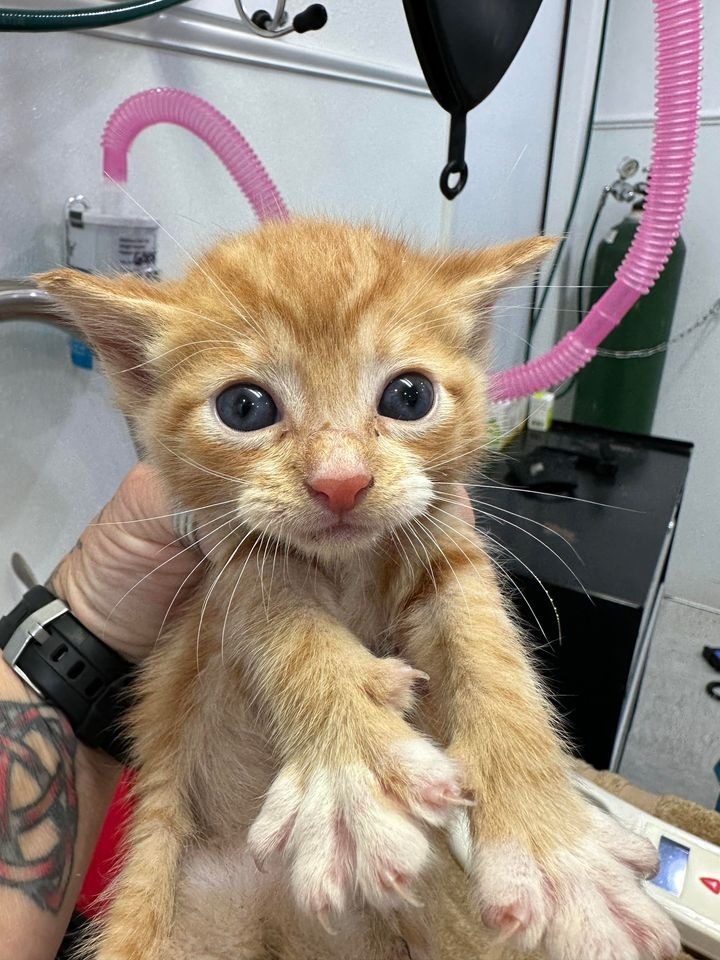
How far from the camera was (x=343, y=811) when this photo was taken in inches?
21.3

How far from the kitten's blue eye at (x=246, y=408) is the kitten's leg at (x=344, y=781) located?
8.5 inches

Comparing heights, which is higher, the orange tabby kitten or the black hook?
the black hook

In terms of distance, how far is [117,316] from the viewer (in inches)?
29.1

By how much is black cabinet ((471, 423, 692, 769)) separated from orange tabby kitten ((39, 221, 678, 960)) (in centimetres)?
35

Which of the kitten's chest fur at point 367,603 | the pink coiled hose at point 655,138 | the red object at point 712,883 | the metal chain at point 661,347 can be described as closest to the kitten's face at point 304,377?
the kitten's chest fur at point 367,603

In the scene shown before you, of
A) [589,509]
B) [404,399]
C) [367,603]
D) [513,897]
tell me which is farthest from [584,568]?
[513,897]

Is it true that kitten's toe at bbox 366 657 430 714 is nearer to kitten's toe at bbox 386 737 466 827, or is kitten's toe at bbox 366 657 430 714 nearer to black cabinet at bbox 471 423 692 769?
kitten's toe at bbox 386 737 466 827

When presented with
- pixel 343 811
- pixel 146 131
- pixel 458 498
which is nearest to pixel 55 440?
pixel 146 131

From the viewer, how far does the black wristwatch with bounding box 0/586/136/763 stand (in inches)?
38.7

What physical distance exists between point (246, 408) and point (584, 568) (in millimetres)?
1003

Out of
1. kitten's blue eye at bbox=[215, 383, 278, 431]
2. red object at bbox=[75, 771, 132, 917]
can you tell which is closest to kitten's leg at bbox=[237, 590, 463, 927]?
kitten's blue eye at bbox=[215, 383, 278, 431]

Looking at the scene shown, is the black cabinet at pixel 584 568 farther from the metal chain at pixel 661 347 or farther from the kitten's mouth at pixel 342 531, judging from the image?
the metal chain at pixel 661 347

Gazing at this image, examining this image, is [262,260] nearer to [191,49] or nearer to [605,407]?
[191,49]

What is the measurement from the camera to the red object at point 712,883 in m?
1.00
